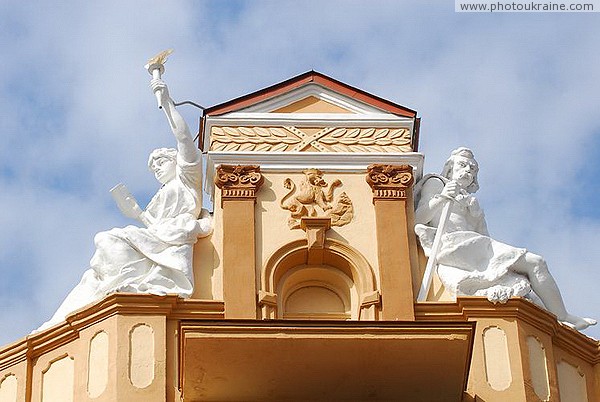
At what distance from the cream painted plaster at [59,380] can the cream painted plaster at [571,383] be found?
588 cm

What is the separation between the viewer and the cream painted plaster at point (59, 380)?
2372 centimetres

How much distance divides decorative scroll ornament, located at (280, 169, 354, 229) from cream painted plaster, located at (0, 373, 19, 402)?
153 inches

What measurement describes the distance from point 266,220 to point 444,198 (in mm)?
2281

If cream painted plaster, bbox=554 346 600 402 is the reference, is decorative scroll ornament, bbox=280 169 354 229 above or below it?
above

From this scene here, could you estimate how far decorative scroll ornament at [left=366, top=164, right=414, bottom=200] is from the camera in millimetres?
25016

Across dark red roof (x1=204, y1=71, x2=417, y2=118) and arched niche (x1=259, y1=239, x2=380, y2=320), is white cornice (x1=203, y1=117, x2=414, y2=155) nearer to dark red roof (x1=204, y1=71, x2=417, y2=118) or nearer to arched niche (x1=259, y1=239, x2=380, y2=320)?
dark red roof (x1=204, y1=71, x2=417, y2=118)

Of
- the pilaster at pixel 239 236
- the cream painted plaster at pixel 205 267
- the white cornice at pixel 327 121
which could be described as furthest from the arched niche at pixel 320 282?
the white cornice at pixel 327 121

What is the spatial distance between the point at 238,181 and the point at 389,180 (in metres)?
1.91

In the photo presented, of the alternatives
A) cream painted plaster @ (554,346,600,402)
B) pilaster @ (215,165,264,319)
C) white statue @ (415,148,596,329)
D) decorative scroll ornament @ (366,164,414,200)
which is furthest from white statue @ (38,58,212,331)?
cream painted plaster @ (554,346,600,402)

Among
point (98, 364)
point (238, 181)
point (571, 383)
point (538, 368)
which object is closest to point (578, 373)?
point (571, 383)

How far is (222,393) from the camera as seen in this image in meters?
22.9

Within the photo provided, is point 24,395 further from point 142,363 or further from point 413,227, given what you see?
point 413,227

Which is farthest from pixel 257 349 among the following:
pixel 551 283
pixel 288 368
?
pixel 551 283

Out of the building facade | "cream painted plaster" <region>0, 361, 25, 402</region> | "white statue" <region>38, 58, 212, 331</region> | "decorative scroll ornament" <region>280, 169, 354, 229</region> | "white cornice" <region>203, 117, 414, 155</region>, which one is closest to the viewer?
the building facade
